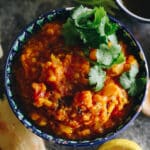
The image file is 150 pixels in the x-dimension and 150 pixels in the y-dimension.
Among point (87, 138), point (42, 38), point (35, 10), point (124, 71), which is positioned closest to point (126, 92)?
point (124, 71)

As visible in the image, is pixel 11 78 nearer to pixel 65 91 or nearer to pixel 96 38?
pixel 65 91

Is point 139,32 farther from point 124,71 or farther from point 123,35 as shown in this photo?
point 124,71

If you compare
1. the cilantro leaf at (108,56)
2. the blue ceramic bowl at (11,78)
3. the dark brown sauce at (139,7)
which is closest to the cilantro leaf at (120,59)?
the cilantro leaf at (108,56)

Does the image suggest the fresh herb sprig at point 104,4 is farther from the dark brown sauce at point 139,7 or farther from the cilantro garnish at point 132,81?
the cilantro garnish at point 132,81

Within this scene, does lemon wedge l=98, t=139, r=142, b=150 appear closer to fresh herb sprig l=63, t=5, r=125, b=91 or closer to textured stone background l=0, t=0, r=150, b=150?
textured stone background l=0, t=0, r=150, b=150

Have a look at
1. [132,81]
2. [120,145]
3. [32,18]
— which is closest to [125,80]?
[132,81]
